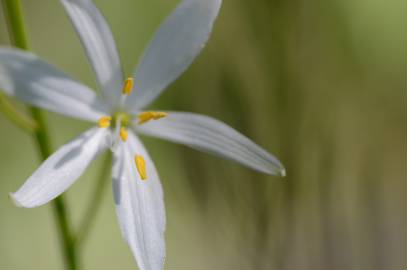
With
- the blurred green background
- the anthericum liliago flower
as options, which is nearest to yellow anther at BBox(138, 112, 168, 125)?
the anthericum liliago flower

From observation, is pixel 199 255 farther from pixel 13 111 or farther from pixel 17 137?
pixel 13 111

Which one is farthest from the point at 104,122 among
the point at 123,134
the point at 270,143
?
the point at 270,143

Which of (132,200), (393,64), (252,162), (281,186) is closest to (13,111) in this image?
(132,200)

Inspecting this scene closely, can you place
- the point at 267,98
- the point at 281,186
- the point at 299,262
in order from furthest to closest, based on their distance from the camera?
1. the point at 267,98
2. the point at 299,262
3. the point at 281,186

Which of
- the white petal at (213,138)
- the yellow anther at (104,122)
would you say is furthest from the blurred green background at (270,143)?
the yellow anther at (104,122)

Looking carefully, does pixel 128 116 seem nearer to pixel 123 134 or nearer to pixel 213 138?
pixel 123 134

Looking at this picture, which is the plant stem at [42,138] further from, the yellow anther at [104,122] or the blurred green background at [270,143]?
the blurred green background at [270,143]
